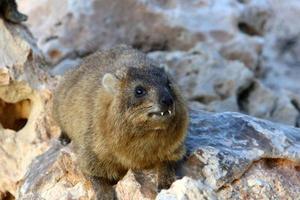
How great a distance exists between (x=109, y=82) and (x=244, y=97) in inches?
176

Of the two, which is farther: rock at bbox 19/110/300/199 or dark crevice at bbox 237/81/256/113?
dark crevice at bbox 237/81/256/113

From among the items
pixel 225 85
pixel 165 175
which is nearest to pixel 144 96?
pixel 165 175

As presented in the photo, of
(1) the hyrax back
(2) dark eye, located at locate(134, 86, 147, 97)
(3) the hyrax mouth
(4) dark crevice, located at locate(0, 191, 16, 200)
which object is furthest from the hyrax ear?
(4) dark crevice, located at locate(0, 191, 16, 200)

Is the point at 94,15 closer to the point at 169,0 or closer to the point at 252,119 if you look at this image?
the point at 169,0

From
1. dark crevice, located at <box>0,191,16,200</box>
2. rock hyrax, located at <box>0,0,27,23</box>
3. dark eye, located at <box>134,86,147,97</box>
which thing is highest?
dark eye, located at <box>134,86,147,97</box>

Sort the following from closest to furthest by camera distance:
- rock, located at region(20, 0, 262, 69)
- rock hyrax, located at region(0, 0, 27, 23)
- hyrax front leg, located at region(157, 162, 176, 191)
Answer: hyrax front leg, located at region(157, 162, 176, 191) → rock hyrax, located at region(0, 0, 27, 23) → rock, located at region(20, 0, 262, 69)

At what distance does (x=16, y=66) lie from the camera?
923 cm

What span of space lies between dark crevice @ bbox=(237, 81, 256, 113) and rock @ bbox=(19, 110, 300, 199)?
3.28 m

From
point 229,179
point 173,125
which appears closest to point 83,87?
point 173,125

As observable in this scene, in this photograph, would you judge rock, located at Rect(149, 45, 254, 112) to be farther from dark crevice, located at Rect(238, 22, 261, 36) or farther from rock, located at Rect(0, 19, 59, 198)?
rock, located at Rect(0, 19, 59, 198)

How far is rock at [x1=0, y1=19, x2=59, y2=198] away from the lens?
910cm

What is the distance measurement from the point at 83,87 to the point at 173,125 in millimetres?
1575

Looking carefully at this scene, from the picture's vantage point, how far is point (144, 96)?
7.02m

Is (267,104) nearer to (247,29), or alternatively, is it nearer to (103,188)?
(247,29)
